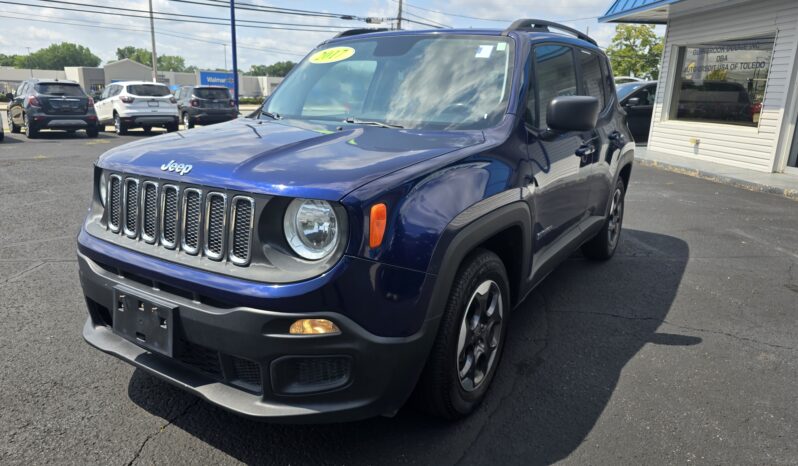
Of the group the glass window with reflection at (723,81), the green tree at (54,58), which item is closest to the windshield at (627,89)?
the glass window with reflection at (723,81)

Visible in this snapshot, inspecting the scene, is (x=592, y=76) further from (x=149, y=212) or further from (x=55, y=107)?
(x=55, y=107)

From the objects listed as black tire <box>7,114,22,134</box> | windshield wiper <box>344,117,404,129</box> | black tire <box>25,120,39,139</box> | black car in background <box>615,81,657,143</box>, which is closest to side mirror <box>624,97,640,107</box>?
black car in background <box>615,81,657,143</box>

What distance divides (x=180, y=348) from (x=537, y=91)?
2326mm

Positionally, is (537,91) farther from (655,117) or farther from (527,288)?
(655,117)

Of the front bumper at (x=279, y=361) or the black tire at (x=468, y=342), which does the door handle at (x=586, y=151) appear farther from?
the front bumper at (x=279, y=361)

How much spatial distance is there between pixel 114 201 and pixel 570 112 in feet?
7.41

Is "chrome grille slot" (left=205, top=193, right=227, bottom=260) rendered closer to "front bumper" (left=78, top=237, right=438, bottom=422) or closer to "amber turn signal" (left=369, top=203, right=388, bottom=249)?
"front bumper" (left=78, top=237, right=438, bottom=422)

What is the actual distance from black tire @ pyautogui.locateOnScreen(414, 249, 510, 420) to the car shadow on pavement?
0.15 meters

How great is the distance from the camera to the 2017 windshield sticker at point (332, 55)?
147 inches

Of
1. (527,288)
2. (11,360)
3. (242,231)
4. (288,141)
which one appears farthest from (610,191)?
(11,360)

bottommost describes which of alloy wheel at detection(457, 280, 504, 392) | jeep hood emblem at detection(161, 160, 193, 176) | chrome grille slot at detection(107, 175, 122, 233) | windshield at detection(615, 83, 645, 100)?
alloy wheel at detection(457, 280, 504, 392)

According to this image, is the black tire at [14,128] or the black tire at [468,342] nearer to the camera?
the black tire at [468,342]

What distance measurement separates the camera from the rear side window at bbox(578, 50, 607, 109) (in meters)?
4.18

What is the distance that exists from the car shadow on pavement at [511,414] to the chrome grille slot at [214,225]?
2.94 ft
